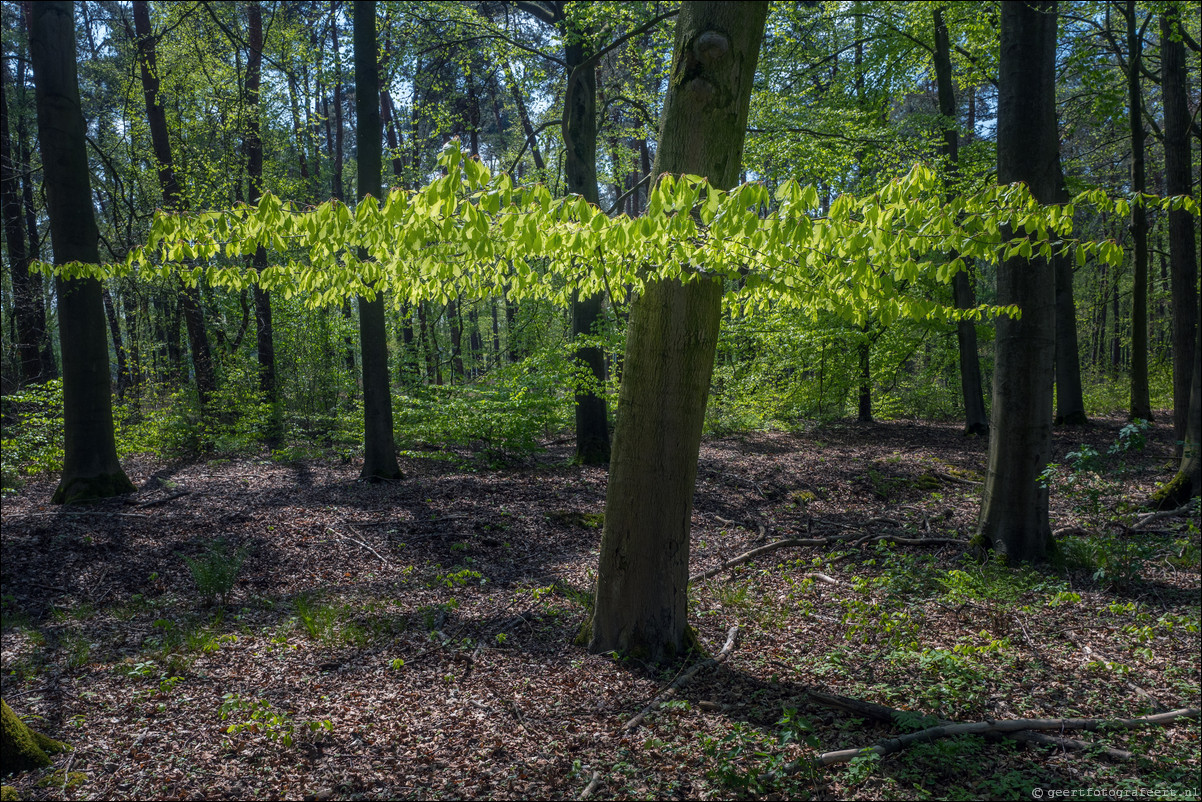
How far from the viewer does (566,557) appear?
21.6 feet

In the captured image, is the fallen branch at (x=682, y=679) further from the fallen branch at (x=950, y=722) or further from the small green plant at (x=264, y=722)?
the small green plant at (x=264, y=722)

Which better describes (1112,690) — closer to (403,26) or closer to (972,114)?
(403,26)

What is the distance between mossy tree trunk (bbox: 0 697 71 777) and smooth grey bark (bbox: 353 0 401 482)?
6098 mm

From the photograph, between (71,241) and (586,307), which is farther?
(586,307)

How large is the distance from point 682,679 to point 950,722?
4.40 feet

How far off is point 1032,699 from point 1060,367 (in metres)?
11.9

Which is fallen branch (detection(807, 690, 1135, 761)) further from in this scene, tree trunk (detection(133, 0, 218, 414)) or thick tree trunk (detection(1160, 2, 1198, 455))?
tree trunk (detection(133, 0, 218, 414))

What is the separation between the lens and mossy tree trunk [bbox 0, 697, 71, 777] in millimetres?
2889

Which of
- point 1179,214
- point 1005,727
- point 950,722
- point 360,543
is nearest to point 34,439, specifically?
point 360,543

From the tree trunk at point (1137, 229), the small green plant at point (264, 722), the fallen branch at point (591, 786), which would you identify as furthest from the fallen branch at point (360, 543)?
the tree trunk at point (1137, 229)

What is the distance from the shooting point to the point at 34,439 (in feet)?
31.3

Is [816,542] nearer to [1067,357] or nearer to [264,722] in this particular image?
[264,722]

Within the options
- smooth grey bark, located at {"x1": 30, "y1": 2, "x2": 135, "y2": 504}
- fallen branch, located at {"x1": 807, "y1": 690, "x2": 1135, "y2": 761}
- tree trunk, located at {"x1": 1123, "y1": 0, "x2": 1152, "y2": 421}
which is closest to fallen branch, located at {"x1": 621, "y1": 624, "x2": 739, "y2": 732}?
fallen branch, located at {"x1": 807, "y1": 690, "x2": 1135, "y2": 761}

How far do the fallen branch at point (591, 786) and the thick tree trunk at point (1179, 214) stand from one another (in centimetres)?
949
